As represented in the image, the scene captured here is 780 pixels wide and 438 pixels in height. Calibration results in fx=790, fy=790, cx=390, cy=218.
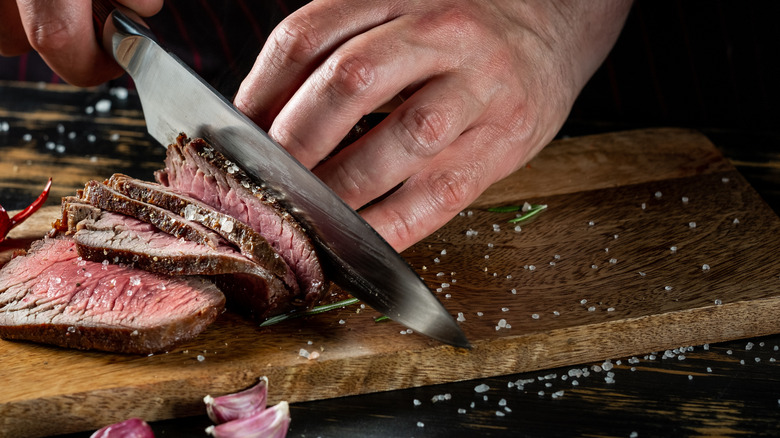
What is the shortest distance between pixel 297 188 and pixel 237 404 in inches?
24.2

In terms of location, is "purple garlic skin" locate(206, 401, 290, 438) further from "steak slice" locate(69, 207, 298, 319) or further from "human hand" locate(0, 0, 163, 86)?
"human hand" locate(0, 0, 163, 86)

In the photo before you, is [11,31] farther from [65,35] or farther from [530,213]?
[530,213]

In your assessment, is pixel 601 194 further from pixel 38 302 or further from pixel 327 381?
pixel 38 302

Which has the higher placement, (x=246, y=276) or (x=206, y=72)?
(x=206, y=72)

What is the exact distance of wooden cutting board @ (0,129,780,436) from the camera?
212 centimetres

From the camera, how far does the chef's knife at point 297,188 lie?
2.18 metres

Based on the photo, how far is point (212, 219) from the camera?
232 centimetres

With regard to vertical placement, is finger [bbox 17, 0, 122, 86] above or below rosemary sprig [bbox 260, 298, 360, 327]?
above

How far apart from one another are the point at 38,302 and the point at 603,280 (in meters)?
1.73

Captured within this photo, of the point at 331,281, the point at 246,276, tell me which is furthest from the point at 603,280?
the point at 246,276

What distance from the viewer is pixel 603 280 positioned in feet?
8.39

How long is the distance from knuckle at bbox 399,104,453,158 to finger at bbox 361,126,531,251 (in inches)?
5.9

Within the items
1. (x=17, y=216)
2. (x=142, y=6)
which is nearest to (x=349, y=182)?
(x=142, y=6)

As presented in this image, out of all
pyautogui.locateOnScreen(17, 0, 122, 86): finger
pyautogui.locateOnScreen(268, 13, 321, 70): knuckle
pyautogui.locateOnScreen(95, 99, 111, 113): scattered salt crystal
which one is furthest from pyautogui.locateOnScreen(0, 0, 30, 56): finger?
pyautogui.locateOnScreen(268, 13, 321, 70): knuckle
